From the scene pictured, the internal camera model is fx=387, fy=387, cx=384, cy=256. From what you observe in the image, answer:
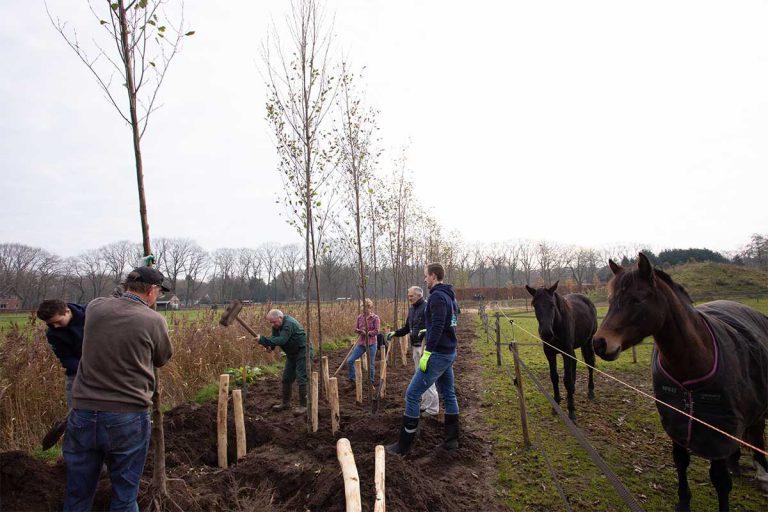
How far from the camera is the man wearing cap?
2.47m

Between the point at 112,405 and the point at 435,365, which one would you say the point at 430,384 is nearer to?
the point at 435,365

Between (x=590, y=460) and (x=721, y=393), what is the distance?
2107mm

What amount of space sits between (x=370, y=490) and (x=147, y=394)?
6.47 feet

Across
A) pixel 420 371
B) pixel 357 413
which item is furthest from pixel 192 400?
pixel 420 371

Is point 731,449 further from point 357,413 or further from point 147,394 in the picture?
point 357,413

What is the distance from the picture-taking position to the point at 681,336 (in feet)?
10.4

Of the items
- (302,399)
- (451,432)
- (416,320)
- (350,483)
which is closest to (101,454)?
(350,483)

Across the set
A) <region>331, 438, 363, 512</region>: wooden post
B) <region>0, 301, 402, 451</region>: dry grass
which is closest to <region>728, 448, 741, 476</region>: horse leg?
<region>331, 438, 363, 512</region>: wooden post

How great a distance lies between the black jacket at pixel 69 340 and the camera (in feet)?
13.4

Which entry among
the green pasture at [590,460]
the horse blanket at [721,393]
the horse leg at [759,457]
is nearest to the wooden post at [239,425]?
the green pasture at [590,460]

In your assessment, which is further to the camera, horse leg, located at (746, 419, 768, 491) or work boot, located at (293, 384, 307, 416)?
work boot, located at (293, 384, 307, 416)

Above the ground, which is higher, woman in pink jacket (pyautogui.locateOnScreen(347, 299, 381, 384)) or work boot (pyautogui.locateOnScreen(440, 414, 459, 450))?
woman in pink jacket (pyautogui.locateOnScreen(347, 299, 381, 384))

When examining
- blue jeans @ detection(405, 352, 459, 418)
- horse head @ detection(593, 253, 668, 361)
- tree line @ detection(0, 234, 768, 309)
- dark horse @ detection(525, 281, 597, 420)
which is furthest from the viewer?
tree line @ detection(0, 234, 768, 309)

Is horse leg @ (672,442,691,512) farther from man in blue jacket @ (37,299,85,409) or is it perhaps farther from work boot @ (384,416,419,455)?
man in blue jacket @ (37,299,85,409)
